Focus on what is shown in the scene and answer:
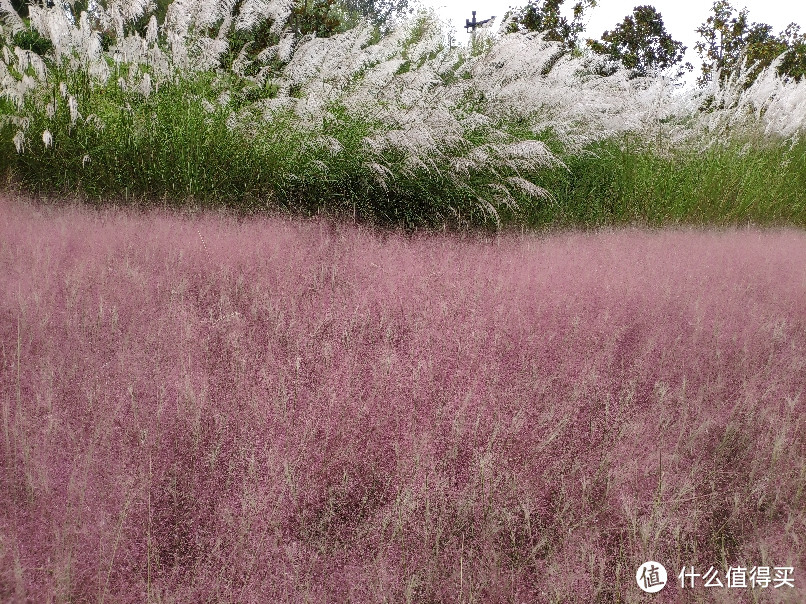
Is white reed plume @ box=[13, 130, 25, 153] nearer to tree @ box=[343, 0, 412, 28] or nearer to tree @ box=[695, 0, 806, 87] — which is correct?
tree @ box=[695, 0, 806, 87]

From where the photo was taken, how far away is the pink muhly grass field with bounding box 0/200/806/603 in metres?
1.12

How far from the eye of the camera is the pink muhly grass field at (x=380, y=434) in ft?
3.67

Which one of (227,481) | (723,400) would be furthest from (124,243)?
(723,400)

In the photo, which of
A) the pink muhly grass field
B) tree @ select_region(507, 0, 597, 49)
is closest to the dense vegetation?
the pink muhly grass field

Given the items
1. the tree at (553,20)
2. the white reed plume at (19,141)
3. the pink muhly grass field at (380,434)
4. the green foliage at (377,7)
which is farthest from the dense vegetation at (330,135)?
the green foliage at (377,7)

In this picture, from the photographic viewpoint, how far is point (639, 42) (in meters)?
12.1

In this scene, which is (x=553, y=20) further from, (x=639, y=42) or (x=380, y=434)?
(x=380, y=434)

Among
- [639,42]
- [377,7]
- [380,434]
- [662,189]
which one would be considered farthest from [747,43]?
[377,7]

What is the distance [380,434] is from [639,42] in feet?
43.3

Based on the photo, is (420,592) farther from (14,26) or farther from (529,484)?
(14,26)

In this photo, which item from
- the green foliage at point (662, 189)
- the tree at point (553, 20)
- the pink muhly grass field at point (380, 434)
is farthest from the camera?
the tree at point (553, 20)

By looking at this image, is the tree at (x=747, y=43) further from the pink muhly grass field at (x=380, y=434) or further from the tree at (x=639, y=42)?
the pink muhly grass field at (x=380, y=434)

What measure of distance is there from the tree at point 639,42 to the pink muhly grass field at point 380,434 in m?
11.1

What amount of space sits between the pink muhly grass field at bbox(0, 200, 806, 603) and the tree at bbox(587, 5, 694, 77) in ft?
36.5
